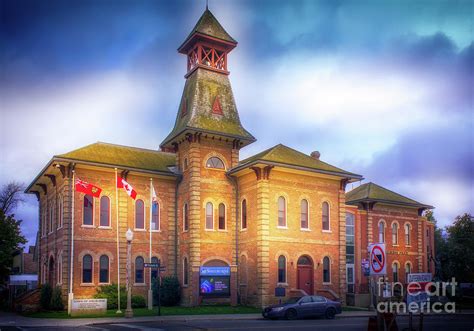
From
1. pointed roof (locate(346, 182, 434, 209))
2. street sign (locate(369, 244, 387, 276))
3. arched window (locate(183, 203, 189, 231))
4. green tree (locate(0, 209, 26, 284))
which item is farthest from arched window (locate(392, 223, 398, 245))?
street sign (locate(369, 244, 387, 276))

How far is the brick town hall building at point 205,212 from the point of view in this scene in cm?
3647

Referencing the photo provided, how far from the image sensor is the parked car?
2939 cm

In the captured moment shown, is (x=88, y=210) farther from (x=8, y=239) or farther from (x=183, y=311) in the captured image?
(x=8, y=239)

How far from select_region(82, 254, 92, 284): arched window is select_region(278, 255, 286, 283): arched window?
12.4 m

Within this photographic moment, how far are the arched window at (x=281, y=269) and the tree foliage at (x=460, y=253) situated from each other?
21.8m

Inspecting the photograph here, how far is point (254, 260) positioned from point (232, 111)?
11.8 meters

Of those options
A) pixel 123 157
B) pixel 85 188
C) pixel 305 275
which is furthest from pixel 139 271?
pixel 305 275

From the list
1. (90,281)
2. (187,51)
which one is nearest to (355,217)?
(187,51)

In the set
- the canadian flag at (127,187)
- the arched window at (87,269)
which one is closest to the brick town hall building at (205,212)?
the arched window at (87,269)

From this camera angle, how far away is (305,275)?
38.4 m

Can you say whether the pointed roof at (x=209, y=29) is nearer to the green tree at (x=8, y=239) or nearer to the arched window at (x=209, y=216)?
the arched window at (x=209, y=216)

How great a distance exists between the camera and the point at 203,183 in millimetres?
38500

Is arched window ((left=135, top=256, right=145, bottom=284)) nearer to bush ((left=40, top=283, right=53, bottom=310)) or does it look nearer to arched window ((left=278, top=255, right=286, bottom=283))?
bush ((left=40, top=283, right=53, bottom=310))

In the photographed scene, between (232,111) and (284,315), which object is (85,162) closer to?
(232,111)
